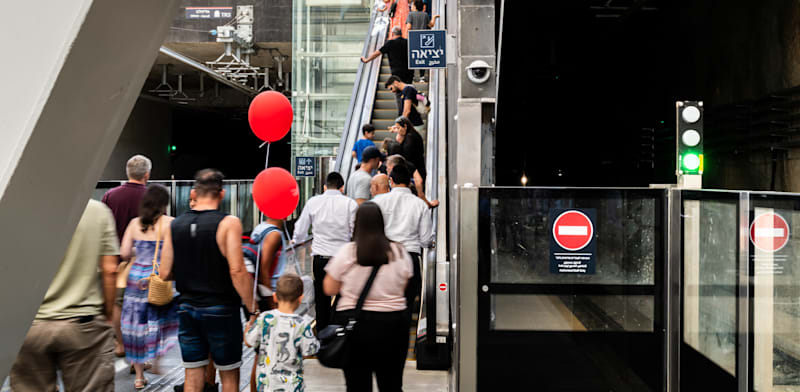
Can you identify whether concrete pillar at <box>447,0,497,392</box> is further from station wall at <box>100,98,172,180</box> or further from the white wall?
station wall at <box>100,98,172,180</box>

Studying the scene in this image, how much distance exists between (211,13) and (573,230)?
17173 mm

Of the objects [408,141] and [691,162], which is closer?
[691,162]

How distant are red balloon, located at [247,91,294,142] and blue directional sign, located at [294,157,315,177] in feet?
25.0

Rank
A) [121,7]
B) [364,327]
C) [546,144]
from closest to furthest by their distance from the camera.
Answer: [121,7], [364,327], [546,144]

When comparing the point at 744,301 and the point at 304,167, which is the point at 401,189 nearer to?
the point at 744,301

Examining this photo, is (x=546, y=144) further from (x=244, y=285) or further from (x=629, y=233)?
(x=244, y=285)

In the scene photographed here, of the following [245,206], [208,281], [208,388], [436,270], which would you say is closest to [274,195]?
[208,281]

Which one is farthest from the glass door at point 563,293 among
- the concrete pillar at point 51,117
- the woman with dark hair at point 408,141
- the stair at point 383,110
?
the stair at point 383,110

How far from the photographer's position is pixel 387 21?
13.8 metres

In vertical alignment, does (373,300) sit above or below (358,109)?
below

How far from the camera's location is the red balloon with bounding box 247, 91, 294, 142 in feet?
16.0

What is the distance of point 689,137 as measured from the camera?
4.88 m

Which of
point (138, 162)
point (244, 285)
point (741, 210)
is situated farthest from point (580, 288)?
point (138, 162)

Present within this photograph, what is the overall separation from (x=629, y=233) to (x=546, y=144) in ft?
77.8
